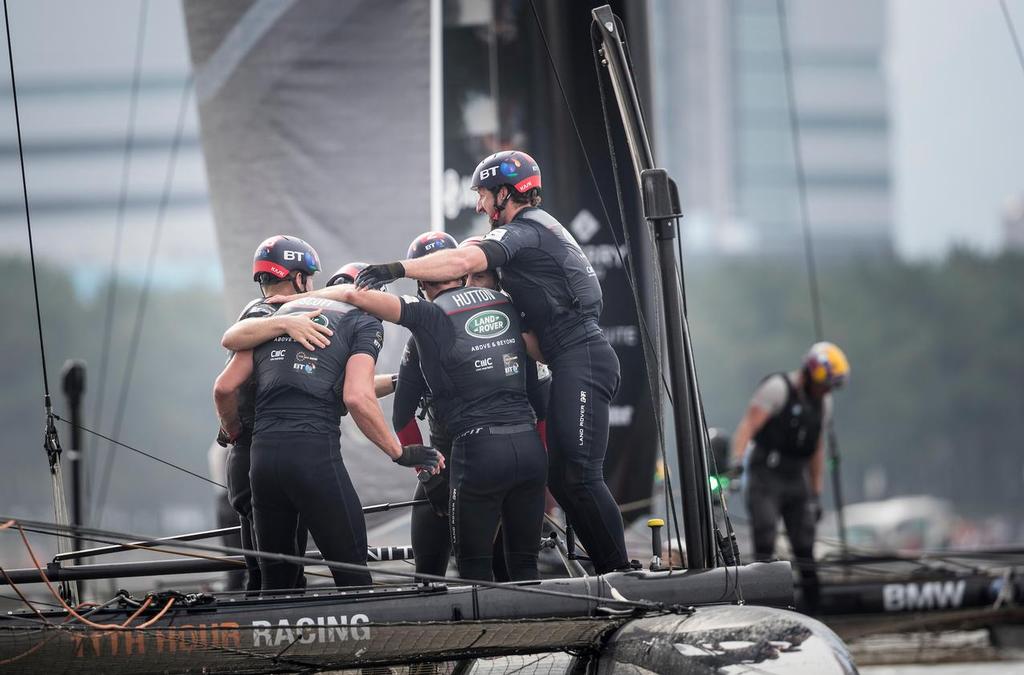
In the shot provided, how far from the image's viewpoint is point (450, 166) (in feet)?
24.0

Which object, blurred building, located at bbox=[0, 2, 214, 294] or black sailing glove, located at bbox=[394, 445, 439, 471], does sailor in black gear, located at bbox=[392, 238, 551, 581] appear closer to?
black sailing glove, located at bbox=[394, 445, 439, 471]

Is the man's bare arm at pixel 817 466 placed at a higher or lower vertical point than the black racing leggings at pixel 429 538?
lower

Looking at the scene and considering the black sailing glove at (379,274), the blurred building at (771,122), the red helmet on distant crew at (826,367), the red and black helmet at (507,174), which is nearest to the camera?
the black sailing glove at (379,274)

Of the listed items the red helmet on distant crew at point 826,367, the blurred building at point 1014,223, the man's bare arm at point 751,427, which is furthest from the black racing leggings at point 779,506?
the blurred building at point 1014,223

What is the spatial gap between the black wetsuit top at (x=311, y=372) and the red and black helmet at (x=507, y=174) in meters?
0.67

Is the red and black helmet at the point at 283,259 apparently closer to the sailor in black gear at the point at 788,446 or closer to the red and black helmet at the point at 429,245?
the red and black helmet at the point at 429,245

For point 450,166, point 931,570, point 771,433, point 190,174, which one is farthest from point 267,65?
point 190,174

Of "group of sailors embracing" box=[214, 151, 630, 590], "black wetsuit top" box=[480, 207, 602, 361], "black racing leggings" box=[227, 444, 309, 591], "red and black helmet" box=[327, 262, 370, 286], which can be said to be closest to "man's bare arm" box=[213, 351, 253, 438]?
"group of sailors embracing" box=[214, 151, 630, 590]

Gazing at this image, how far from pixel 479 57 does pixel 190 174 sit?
5183 centimetres

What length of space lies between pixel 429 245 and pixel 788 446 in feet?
17.3

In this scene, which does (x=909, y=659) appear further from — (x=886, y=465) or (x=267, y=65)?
(x=886, y=465)

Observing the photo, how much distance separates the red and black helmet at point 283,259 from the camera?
5.58 meters

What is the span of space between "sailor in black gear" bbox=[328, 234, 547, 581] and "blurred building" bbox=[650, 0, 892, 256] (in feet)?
255

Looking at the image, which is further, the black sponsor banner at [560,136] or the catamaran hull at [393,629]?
the black sponsor banner at [560,136]
